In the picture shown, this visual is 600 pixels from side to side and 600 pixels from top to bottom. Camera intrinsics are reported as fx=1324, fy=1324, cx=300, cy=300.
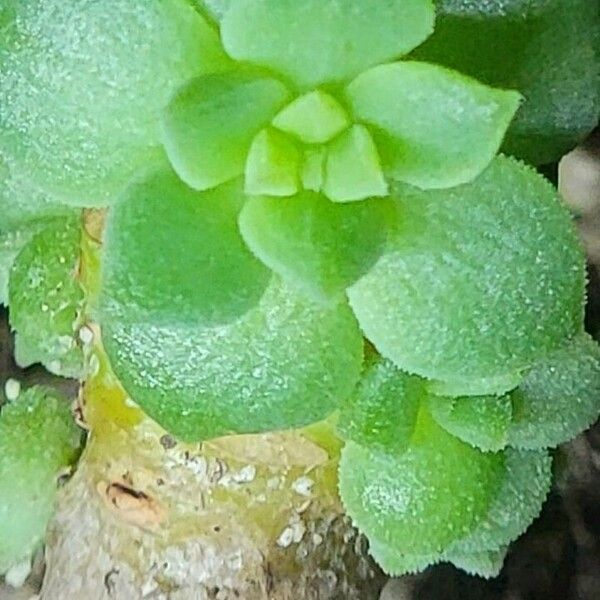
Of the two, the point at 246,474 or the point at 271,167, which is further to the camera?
the point at 246,474

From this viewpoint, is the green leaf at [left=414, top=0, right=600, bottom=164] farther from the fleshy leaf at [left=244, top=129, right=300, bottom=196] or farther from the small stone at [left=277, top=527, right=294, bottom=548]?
the small stone at [left=277, top=527, right=294, bottom=548]

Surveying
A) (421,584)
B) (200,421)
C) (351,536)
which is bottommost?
(421,584)

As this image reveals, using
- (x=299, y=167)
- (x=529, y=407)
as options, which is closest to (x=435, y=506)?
(x=529, y=407)

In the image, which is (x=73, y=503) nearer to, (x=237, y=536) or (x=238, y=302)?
(x=237, y=536)

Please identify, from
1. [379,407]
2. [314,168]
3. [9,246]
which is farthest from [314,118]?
[9,246]

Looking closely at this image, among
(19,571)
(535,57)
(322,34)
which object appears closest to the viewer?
(322,34)

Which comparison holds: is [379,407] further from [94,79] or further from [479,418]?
[94,79]
